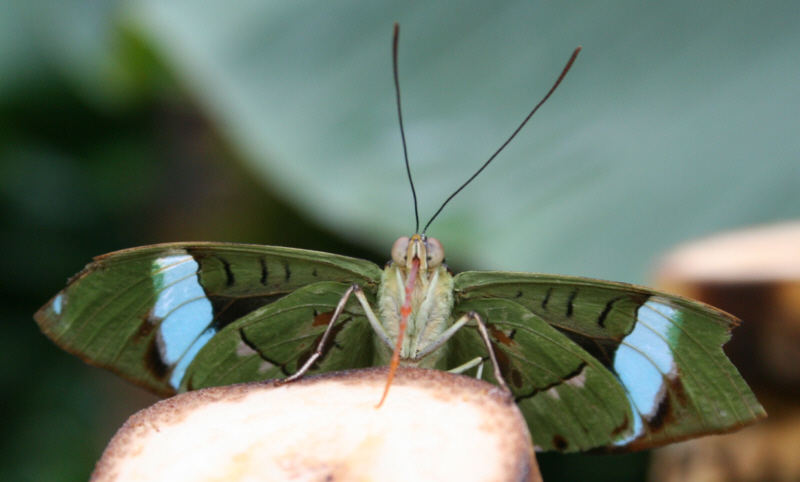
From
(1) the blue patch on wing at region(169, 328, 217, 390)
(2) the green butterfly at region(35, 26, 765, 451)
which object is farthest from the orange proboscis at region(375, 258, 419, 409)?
(1) the blue patch on wing at region(169, 328, 217, 390)

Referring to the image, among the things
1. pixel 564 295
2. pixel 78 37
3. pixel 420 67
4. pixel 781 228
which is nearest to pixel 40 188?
pixel 78 37

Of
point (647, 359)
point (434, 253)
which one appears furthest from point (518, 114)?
point (647, 359)

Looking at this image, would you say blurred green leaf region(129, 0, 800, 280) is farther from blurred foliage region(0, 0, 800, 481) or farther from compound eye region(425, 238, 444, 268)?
compound eye region(425, 238, 444, 268)

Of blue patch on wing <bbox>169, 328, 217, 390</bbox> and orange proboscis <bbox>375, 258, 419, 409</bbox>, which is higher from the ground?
orange proboscis <bbox>375, 258, 419, 409</bbox>

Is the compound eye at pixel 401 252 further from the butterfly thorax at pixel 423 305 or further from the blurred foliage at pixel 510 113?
the blurred foliage at pixel 510 113

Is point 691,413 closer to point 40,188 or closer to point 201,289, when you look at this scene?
point 201,289

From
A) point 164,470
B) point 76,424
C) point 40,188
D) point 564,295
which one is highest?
point 564,295
